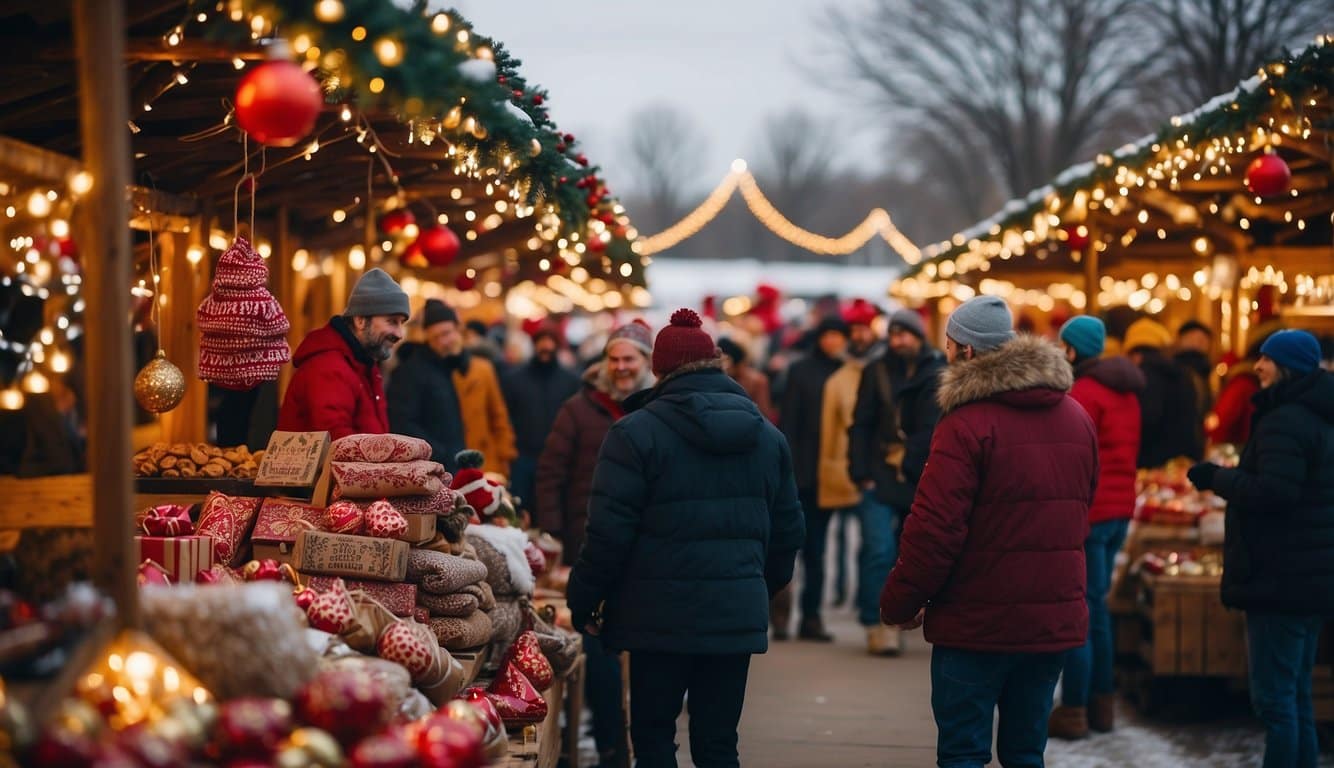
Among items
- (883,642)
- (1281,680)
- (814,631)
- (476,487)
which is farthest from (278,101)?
(814,631)

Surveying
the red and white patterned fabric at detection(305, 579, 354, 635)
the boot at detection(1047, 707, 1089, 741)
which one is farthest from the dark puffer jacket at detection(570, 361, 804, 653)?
the boot at detection(1047, 707, 1089, 741)

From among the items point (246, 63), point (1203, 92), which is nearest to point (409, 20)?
point (246, 63)

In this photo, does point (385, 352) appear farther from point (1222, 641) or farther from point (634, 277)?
point (634, 277)

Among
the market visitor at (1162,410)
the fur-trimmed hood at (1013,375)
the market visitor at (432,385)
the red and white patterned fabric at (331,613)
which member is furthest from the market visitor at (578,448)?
the market visitor at (1162,410)

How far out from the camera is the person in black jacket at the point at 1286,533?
22.0ft

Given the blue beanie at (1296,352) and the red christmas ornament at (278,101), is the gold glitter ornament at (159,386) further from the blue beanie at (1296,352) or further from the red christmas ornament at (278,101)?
the blue beanie at (1296,352)

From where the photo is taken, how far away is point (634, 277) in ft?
43.5

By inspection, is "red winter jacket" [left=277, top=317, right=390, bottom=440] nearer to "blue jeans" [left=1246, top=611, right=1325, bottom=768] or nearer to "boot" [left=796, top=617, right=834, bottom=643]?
"blue jeans" [left=1246, top=611, right=1325, bottom=768]

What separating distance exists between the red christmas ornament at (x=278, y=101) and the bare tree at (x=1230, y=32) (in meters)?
20.1

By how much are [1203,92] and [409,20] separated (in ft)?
71.7

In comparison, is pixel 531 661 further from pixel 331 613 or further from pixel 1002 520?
pixel 1002 520

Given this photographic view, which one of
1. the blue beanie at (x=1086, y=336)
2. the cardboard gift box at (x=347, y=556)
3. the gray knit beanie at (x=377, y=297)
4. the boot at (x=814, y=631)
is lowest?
the boot at (x=814, y=631)

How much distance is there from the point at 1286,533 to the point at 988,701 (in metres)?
1.82

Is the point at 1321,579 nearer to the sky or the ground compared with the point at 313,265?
nearer to the ground
